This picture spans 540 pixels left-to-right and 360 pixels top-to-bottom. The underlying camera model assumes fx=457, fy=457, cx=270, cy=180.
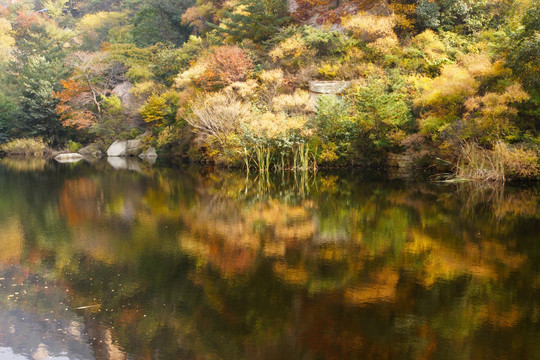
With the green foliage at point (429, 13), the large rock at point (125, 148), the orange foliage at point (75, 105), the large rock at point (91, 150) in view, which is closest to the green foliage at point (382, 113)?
the green foliage at point (429, 13)

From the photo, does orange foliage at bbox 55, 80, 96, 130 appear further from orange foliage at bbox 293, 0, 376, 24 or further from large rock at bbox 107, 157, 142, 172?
orange foliage at bbox 293, 0, 376, 24

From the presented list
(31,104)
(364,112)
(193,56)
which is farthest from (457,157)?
(31,104)

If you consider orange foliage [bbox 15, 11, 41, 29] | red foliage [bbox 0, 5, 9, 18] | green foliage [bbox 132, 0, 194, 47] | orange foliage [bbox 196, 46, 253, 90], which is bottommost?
orange foliage [bbox 196, 46, 253, 90]

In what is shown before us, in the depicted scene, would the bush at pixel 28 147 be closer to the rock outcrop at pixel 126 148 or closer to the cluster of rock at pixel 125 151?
the cluster of rock at pixel 125 151

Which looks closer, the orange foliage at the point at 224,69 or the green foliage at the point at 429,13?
the green foliage at the point at 429,13

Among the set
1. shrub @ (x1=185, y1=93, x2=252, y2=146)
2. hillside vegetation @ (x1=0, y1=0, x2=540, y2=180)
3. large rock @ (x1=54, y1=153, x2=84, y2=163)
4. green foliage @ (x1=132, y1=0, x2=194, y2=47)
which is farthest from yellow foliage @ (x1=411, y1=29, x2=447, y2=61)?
green foliage @ (x1=132, y1=0, x2=194, y2=47)

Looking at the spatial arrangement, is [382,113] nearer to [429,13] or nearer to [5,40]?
[429,13]

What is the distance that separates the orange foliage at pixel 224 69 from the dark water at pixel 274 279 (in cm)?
1355

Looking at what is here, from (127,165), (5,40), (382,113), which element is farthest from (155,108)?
(5,40)

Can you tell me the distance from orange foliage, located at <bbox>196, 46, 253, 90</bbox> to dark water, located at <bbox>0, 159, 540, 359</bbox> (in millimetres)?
13548

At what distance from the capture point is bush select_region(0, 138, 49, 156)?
3953 cm

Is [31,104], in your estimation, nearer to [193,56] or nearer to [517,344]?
[193,56]

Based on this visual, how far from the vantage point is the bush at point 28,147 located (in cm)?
3953

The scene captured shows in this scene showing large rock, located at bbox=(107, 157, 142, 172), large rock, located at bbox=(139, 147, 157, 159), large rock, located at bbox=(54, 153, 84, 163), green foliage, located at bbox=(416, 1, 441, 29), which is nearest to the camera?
green foliage, located at bbox=(416, 1, 441, 29)
